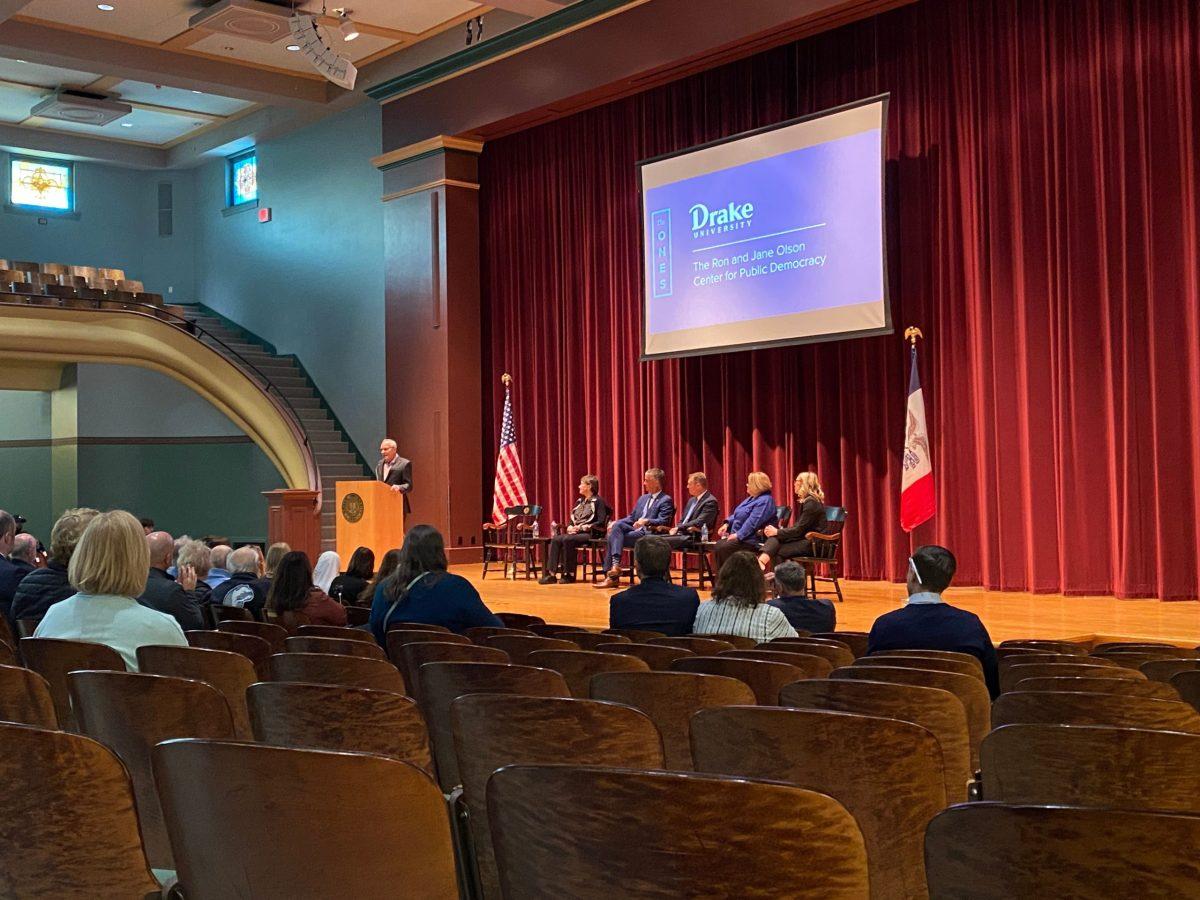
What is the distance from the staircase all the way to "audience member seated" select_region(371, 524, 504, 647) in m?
9.25

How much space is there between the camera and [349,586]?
262 inches

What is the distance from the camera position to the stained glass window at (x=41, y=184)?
1881 centimetres

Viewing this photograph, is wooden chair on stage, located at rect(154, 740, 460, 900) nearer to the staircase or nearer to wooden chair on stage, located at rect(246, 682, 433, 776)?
wooden chair on stage, located at rect(246, 682, 433, 776)

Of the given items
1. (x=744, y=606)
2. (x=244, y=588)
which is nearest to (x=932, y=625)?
(x=744, y=606)

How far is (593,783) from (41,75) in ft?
55.5

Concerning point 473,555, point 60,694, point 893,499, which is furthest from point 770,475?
point 60,694

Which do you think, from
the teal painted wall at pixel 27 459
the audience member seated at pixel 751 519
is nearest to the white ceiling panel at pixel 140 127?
the teal painted wall at pixel 27 459

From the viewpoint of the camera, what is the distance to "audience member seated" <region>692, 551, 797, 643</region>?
4633mm

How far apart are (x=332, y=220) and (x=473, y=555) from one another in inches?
196

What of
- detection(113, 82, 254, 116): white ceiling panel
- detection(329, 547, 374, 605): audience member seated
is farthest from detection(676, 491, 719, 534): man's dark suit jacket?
detection(113, 82, 254, 116): white ceiling panel

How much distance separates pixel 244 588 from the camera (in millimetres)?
6027

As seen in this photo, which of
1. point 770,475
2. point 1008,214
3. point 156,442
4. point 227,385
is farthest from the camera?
point 156,442

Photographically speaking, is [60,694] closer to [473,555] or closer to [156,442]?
[473,555]

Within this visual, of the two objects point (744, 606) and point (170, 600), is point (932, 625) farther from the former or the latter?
point (170, 600)
